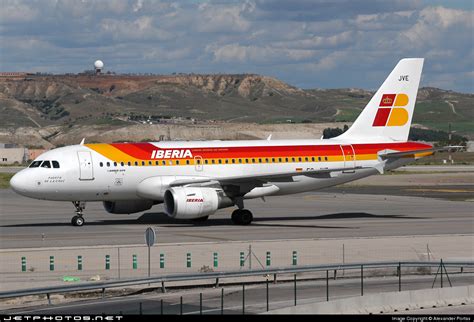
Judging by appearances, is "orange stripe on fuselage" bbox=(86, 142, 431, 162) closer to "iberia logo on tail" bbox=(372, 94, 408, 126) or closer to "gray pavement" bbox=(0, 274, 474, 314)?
"iberia logo on tail" bbox=(372, 94, 408, 126)

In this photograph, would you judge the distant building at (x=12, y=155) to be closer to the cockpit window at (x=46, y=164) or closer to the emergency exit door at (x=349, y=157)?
the emergency exit door at (x=349, y=157)

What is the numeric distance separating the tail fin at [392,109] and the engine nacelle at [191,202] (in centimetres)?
1199

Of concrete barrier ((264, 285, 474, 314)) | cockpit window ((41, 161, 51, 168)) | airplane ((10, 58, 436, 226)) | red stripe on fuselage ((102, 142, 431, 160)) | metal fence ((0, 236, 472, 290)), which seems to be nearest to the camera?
concrete barrier ((264, 285, 474, 314))

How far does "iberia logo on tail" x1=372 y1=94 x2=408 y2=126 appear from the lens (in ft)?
215

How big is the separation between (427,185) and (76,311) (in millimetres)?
71148

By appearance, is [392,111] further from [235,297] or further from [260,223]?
[235,297]

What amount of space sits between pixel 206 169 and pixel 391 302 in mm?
28851

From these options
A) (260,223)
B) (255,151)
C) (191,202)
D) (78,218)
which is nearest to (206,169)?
(255,151)

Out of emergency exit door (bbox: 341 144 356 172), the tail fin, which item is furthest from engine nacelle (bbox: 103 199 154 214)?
the tail fin

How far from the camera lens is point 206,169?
195ft

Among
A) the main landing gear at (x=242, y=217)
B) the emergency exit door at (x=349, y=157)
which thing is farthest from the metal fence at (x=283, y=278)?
the emergency exit door at (x=349, y=157)

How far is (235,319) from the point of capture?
2805 centimetres

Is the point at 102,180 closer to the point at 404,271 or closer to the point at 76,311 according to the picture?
the point at 404,271

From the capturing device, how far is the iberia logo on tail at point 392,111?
2579 inches
